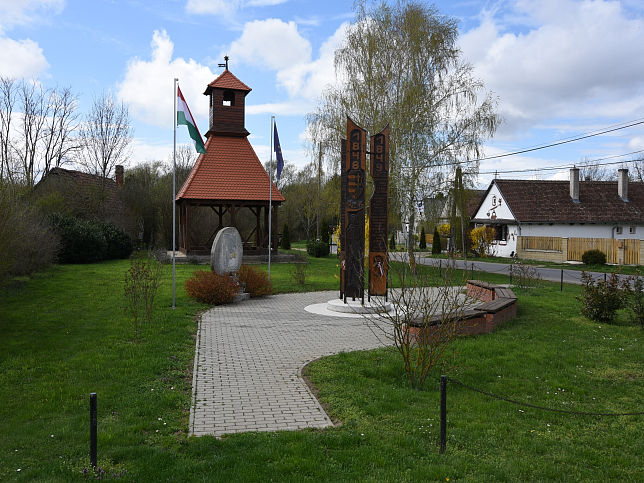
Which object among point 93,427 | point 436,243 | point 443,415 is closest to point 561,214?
point 436,243

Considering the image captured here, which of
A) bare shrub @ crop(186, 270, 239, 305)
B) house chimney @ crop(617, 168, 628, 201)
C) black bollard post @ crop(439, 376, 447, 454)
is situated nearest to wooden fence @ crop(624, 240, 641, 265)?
house chimney @ crop(617, 168, 628, 201)

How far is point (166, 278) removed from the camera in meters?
19.6


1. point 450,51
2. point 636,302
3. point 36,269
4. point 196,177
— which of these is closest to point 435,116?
point 450,51

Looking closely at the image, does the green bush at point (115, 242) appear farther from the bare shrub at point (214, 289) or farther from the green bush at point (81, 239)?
the bare shrub at point (214, 289)

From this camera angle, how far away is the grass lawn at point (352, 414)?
455cm

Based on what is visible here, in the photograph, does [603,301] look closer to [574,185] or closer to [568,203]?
[568,203]

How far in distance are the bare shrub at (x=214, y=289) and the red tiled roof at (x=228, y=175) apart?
484 inches

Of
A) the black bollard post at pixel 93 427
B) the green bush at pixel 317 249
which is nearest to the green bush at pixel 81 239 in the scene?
the green bush at pixel 317 249

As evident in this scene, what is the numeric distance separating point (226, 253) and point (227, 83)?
16.2 m

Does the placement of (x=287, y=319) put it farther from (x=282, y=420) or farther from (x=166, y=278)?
(x=166, y=278)

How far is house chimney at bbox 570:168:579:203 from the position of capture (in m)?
38.1

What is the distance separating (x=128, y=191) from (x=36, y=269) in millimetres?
20286

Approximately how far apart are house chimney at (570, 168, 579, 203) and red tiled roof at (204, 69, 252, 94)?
24425mm

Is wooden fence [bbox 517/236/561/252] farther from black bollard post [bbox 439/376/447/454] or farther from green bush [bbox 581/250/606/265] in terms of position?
black bollard post [bbox 439/376/447/454]
